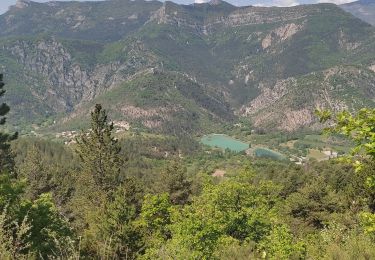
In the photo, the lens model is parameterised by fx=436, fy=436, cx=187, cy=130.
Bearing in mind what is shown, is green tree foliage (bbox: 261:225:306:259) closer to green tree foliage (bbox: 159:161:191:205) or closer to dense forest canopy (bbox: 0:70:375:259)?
dense forest canopy (bbox: 0:70:375:259)

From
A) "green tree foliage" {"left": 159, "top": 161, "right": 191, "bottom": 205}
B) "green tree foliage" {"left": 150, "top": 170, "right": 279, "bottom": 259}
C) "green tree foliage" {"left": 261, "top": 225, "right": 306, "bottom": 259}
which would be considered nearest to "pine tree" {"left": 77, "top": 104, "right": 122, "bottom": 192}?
"green tree foliage" {"left": 159, "top": 161, "right": 191, "bottom": 205}

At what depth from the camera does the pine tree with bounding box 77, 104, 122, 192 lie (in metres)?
58.6

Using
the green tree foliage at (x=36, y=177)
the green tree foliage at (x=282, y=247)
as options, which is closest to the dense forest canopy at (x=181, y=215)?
the green tree foliage at (x=282, y=247)

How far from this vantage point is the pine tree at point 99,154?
58.6 metres


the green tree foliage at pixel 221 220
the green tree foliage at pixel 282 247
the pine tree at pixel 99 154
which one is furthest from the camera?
the pine tree at pixel 99 154

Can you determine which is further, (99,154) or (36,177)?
(36,177)

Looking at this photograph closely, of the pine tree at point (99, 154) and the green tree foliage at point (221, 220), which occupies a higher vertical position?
the green tree foliage at point (221, 220)

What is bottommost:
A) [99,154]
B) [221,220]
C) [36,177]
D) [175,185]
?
[36,177]

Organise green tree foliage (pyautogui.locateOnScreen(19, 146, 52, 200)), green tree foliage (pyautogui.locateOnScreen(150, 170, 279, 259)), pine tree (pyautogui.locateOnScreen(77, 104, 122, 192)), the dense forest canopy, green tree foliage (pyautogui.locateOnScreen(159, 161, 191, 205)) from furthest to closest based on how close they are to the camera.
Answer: green tree foliage (pyautogui.locateOnScreen(19, 146, 52, 200)), green tree foliage (pyautogui.locateOnScreen(159, 161, 191, 205)), pine tree (pyautogui.locateOnScreen(77, 104, 122, 192)), green tree foliage (pyautogui.locateOnScreen(150, 170, 279, 259)), the dense forest canopy

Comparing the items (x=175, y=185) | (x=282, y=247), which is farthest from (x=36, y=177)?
(x=282, y=247)

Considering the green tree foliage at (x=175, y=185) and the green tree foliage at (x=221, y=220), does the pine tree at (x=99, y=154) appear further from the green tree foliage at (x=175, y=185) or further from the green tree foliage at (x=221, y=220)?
the green tree foliage at (x=221, y=220)

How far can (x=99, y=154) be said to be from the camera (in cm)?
5866

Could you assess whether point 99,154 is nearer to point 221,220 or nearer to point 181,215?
point 181,215

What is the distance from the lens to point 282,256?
77.7 feet
